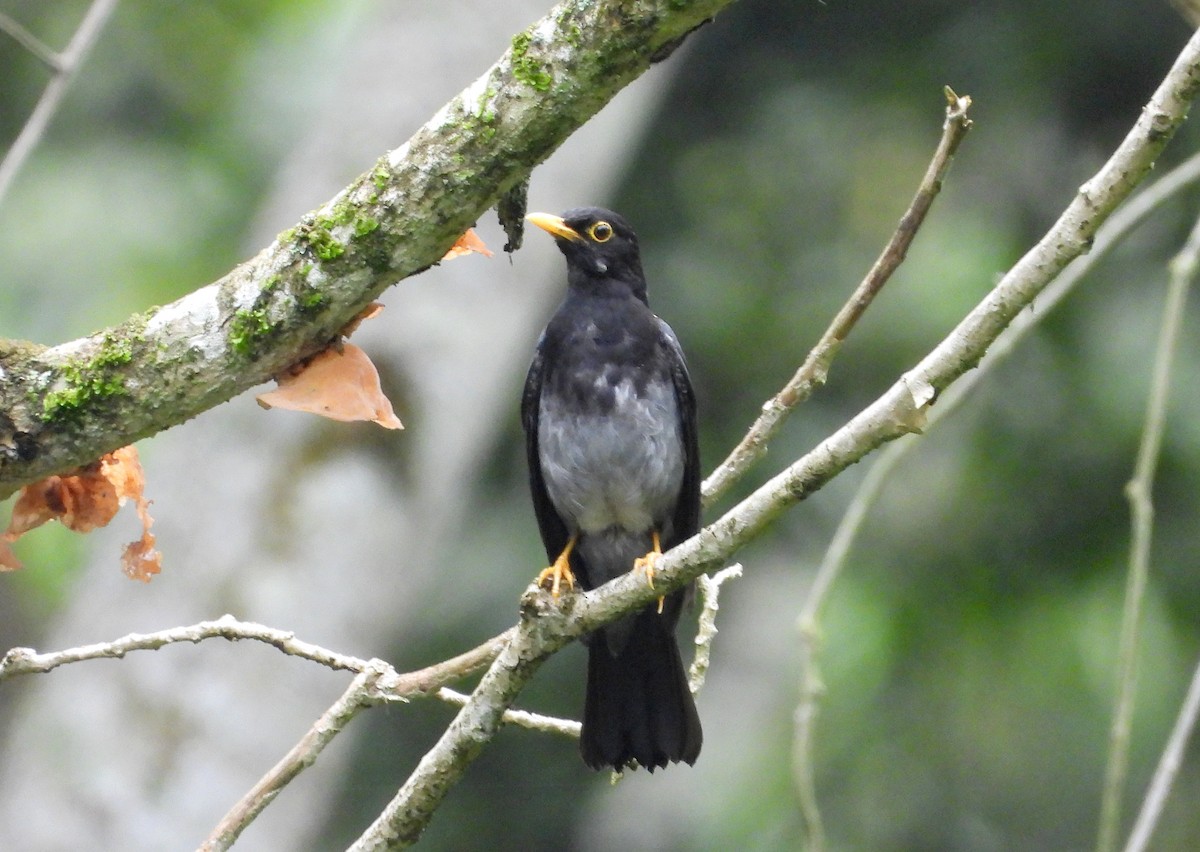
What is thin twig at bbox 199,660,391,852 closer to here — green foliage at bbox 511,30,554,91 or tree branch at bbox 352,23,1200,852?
tree branch at bbox 352,23,1200,852

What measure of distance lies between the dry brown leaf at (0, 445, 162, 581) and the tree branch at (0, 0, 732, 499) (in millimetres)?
151

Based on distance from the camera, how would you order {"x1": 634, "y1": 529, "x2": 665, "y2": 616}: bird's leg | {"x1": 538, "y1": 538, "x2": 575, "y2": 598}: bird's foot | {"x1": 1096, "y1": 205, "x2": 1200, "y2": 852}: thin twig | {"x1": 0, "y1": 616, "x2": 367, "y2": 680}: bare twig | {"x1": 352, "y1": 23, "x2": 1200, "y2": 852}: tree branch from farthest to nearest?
1. {"x1": 538, "y1": 538, "x2": 575, "y2": 598}: bird's foot
2. {"x1": 1096, "y1": 205, "x2": 1200, "y2": 852}: thin twig
3. {"x1": 634, "y1": 529, "x2": 665, "y2": 616}: bird's leg
4. {"x1": 0, "y1": 616, "x2": 367, "y2": 680}: bare twig
5. {"x1": 352, "y1": 23, "x2": 1200, "y2": 852}: tree branch

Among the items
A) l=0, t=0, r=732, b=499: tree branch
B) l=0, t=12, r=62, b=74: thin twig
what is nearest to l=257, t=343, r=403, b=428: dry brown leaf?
l=0, t=0, r=732, b=499: tree branch

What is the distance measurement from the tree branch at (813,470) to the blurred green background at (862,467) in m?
3.60

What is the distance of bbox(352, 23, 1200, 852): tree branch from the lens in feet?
8.57

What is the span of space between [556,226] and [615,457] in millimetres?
932

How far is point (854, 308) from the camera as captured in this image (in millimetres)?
3355

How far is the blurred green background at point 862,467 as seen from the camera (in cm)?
761

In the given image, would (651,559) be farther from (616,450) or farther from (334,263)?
(334,263)

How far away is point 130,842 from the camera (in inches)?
250

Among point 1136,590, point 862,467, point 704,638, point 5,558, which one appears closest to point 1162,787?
point 1136,590

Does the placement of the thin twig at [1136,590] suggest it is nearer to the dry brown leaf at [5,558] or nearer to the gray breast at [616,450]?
the gray breast at [616,450]

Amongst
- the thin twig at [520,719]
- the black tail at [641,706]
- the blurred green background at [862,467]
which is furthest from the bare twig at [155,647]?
the blurred green background at [862,467]

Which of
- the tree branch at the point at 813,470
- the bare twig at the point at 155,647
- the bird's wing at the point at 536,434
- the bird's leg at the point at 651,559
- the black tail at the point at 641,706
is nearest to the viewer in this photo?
the tree branch at the point at 813,470
